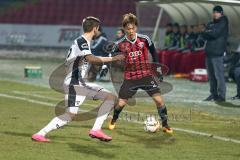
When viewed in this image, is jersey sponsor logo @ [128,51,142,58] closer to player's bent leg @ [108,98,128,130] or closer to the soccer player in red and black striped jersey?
the soccer player in red and black striped jersey

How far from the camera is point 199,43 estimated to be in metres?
25.5

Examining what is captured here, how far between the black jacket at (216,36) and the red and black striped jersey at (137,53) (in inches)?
243

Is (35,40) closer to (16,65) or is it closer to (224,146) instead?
(16,65)

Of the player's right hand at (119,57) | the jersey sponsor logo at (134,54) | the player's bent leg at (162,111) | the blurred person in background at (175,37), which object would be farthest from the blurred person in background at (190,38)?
the player's right hand at (119,57)

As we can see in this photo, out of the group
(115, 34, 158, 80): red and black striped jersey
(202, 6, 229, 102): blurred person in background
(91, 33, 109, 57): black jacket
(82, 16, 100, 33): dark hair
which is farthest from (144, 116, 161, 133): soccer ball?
(91, 33, 109, 57): black jacket

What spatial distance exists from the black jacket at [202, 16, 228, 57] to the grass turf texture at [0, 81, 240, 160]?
306cm

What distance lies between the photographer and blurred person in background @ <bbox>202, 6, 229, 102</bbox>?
1855 cm

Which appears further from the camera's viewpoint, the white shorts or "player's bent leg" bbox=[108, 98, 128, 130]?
"player's bent leg" bbox=[108, 98, 128, 130]

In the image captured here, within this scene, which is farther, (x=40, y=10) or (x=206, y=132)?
(x=40, y=10)

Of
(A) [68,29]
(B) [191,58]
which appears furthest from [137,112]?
(A) [68,29]

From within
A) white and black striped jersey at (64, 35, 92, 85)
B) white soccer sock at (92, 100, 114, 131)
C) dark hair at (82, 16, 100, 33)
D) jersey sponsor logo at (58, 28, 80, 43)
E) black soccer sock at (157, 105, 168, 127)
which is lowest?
jersey sponsor logo at (58, 28, 80, 43)

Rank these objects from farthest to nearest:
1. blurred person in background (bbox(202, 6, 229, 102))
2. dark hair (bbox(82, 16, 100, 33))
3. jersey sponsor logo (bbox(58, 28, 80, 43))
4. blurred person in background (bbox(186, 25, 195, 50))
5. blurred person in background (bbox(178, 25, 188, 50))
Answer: jersey sponsor logo (bbox(58, 28, 80, 43)) → blurred person in background (bbox(178, 25, 188, 50)) → blurred person in background (bbox(186, 25, 195, 50)) → blurred person in background (bbox(202, 6, 229, 102)) → dark hair (bbox(82, 16, 100, 33))

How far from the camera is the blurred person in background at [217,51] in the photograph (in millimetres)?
18547

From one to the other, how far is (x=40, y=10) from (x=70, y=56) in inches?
1070
